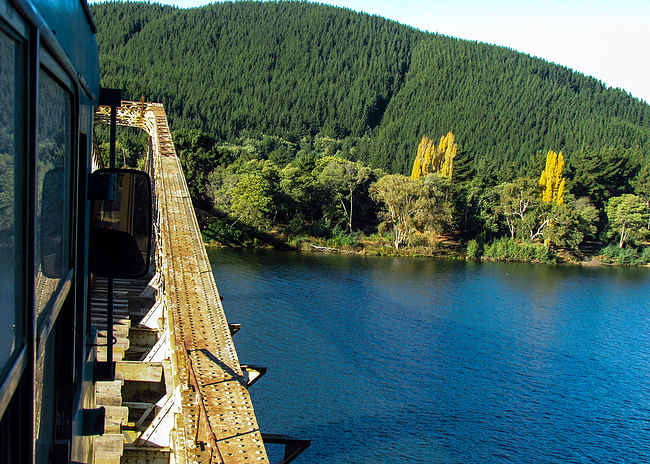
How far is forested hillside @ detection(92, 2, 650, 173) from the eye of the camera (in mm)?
83625

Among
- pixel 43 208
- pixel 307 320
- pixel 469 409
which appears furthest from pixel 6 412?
pixel 307 320

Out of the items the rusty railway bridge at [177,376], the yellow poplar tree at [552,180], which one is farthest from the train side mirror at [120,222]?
the yellow poplar tree at [552,180]

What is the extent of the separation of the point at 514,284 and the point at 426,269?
542cm

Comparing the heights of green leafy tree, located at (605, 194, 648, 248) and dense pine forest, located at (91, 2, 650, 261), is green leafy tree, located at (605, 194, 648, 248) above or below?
below

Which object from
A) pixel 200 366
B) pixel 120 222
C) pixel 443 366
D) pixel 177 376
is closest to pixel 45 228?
pixel 120 222

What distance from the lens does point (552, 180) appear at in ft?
163

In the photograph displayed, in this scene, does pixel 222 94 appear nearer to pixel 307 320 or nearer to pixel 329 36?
pixel 329 36

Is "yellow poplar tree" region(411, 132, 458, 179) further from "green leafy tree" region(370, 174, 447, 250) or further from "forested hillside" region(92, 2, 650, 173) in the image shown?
"green leafy tree" region(370, 174, 447, 250)

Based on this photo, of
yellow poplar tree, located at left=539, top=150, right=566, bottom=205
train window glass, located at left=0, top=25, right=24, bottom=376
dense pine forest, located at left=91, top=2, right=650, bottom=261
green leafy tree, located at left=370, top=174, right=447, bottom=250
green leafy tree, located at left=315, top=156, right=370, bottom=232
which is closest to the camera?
train window glass, located at left=0, top=25, right=24, bottom=376

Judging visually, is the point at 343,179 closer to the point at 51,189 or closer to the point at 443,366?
the point at 443,366

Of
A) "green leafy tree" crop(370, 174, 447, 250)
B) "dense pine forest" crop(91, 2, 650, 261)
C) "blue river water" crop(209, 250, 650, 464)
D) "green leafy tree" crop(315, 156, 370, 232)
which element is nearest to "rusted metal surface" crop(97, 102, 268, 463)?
"blue river water" crop(209, 250, 650, 464)

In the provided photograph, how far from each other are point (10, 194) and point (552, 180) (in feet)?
172

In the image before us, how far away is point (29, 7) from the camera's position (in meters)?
1.12

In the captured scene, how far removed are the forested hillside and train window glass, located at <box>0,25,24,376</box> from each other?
67668mm
